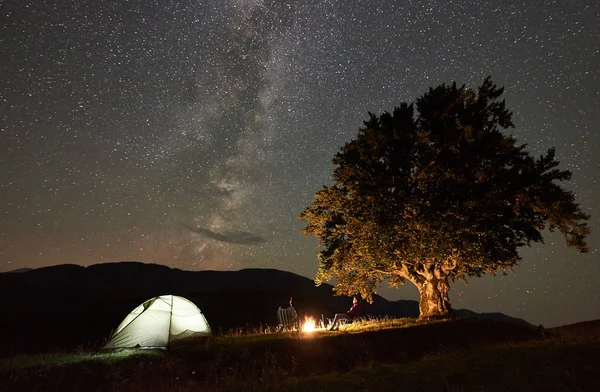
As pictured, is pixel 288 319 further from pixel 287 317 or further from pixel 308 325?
pixel 308 325

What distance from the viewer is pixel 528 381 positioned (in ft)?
27.8

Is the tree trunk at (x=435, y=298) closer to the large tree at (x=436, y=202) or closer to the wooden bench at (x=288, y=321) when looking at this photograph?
the large tree at (x=436, y=202)

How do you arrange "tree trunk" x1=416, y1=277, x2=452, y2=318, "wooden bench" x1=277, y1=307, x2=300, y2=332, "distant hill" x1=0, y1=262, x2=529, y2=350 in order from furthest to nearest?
"distant hill" x1=0, y1=262, x2=529, y2=350 < "tree trunk" x1=416, y1=277, x2=452, y2=318 < "wooden bench" x1=277, y1=307, x2=300, y2=332

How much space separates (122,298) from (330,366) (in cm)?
6689

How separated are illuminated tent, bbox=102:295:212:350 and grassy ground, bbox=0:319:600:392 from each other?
77 cm

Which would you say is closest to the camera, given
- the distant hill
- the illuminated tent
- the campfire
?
the illuminated tent

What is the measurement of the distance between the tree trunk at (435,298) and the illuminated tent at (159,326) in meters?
14.6

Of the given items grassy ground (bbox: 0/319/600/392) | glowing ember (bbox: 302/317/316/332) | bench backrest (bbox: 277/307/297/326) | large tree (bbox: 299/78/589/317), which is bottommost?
grassy ground (bbox: 0/319/600/392)

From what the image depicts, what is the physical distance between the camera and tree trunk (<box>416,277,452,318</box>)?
2505cm

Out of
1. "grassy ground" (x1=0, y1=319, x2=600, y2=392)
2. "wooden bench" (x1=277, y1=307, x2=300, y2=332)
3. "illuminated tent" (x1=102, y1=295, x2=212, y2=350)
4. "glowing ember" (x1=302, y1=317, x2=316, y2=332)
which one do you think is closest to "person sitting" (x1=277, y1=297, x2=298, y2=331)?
"wooden bench" (x1=277, y1=307, x2=300, y2=332)

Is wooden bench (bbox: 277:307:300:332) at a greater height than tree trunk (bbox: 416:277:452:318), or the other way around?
tree trunk (bbox: 416:277:452:318)

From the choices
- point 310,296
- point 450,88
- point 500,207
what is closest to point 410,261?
point 500,207

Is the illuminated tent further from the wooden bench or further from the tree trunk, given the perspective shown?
the tree trunk

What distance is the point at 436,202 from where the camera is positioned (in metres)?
23.2
